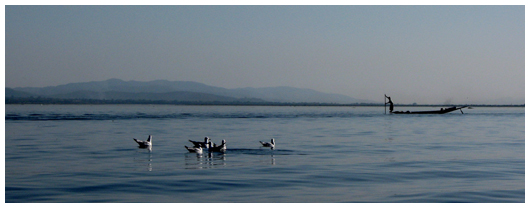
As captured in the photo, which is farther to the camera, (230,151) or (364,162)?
(230,151)

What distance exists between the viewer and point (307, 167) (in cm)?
2277

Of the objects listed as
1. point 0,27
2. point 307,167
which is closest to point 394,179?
point 307,167

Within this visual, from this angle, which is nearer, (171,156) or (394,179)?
(394,179)

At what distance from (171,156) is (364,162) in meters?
8.73

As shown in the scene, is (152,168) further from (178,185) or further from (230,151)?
(230,151)

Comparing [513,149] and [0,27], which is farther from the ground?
[0,27]

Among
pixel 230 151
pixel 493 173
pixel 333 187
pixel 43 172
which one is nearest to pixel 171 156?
pixel 230 151

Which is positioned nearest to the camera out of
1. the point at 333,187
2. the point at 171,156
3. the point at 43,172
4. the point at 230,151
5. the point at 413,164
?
the point at 333,187

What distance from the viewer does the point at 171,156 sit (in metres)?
27.4

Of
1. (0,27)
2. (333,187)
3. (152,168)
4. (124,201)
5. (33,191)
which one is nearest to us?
(124,201)

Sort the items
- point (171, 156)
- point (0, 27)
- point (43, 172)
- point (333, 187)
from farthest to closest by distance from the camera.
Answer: point (171, 156), point (43, 172), point (0, 27), point (333, 187)

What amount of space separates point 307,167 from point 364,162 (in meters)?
3.14

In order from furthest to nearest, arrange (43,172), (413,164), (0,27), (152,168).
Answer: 1. (413,164)
2. (152,168)
3. (43,172)
4. (0,27)

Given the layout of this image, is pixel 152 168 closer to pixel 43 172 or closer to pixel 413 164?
pixel 43 172
